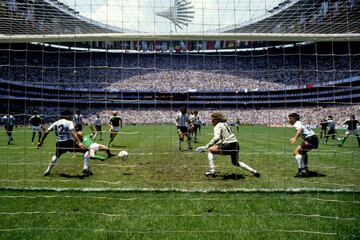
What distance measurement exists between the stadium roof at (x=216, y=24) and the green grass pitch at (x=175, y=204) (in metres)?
3.13

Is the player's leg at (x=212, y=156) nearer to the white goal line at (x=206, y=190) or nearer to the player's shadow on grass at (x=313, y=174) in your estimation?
the white goal line at (x=206, y=190)

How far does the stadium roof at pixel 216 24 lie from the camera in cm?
624

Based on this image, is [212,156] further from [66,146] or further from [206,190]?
[66,146]

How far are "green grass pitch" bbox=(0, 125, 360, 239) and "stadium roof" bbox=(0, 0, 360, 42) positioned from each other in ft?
10.3

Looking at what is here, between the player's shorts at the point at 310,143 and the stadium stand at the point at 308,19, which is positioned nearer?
the stadium stand at the point at 308,19

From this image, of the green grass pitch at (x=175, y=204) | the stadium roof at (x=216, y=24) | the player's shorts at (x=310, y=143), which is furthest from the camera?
the player's shorts at (x=310, y=143)

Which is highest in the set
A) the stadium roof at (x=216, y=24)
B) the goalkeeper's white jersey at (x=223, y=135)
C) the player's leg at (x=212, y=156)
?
the stadium roof at (x=216, y=24)

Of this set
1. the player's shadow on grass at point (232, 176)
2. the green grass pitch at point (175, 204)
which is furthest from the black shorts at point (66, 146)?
the player's shadow on grass at point (232, 176)

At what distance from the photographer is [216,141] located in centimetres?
791

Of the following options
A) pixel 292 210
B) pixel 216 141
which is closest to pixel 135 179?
pixel 216 141

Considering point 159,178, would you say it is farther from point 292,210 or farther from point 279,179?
point 292,210

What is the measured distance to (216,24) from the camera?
19.7 feet

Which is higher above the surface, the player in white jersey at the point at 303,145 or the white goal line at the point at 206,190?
the player in white jersey at the point at 303,145

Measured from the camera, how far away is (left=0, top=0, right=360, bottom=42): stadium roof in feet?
20.5
